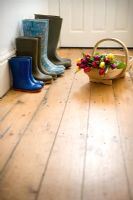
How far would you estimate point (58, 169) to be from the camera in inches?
39.1

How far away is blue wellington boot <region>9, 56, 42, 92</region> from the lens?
70.6 inches

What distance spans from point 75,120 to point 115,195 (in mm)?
580

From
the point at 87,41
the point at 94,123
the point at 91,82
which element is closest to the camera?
the point at 94,123

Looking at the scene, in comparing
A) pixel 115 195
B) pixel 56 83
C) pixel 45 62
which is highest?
pixel 45 62

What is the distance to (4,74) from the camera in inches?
69.3

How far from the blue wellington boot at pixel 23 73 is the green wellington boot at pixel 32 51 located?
11 centimetres

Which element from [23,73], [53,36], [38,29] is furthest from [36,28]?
[23,73]

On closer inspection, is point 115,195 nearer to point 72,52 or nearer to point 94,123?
point 94,123

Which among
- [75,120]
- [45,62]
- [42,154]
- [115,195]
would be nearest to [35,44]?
[45,62]

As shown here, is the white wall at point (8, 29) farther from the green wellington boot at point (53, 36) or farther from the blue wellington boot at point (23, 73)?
the green wellington boot at point (53, 36)

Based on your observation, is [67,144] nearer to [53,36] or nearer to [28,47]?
[28,47]

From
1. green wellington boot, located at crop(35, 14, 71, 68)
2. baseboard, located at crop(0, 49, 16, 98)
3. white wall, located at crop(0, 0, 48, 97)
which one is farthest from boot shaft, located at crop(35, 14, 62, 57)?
baseboard, located at crop(0, 49, 16, 98)

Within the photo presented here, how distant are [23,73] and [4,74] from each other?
12 cm

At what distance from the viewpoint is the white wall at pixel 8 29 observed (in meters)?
1.75
